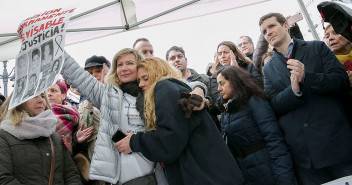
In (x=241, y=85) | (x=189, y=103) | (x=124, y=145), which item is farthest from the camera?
(x=241, y=85)

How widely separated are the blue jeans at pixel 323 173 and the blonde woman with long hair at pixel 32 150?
5.97ft

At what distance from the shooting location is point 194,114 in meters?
1.55

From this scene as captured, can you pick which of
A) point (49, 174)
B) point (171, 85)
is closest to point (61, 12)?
point (171, 85)

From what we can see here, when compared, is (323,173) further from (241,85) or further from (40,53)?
(40,53)

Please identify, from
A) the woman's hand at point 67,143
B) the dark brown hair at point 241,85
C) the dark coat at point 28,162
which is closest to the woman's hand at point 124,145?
the dark coat at point 28,162

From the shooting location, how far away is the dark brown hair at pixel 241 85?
2.24m

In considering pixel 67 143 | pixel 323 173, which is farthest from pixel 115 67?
pixel 323 173

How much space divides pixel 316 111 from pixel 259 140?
0.51 metres

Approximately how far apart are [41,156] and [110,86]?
0.72 metres

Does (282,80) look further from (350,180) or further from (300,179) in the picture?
(350,180)

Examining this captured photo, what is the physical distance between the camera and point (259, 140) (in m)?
2.07

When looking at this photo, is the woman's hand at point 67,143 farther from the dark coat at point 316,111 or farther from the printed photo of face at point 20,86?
the dark coat at point 316,111

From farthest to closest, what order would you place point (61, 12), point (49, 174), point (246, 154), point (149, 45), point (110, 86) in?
1. point (149, 45)
2. point (246, 154)
3. point (110, 86)
4. point (49, 174)
5. point (61, 12)

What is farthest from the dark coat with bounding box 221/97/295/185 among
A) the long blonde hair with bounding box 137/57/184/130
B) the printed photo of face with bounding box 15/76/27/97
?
the printed photo of face with bounding box 15/76/27/97
